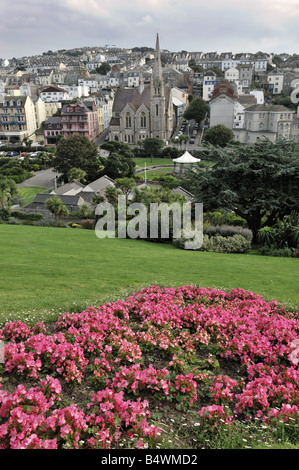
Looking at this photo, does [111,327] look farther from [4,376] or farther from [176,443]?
[176,443]

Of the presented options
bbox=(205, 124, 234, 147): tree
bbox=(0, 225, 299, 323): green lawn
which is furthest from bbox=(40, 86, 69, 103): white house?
bbox=(0, 225, 299, 323): green lawn

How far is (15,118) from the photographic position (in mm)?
91562

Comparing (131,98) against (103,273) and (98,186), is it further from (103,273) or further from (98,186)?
(103,273)

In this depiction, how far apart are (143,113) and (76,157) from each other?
38.6 metres

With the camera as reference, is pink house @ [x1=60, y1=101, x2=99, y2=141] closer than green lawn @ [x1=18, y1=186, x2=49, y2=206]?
No

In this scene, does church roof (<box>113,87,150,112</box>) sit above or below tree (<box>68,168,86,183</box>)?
above

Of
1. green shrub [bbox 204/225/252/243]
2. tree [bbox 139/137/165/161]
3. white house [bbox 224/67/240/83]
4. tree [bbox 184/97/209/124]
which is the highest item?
white house [bbox 224/67/240/83]

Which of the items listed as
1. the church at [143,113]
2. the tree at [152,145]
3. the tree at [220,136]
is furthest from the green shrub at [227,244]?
the church at [143,113]

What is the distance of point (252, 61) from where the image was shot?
16362 centimetres

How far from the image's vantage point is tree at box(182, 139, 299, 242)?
22.0 metres

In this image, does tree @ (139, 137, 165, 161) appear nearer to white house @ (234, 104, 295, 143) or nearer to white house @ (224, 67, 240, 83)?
white house @ (234, 104, 295, 143)

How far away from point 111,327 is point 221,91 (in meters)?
97.8

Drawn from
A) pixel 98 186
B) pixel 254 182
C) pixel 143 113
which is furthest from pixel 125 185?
pixel 143 113

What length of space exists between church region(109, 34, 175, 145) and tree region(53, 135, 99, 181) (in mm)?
34005
